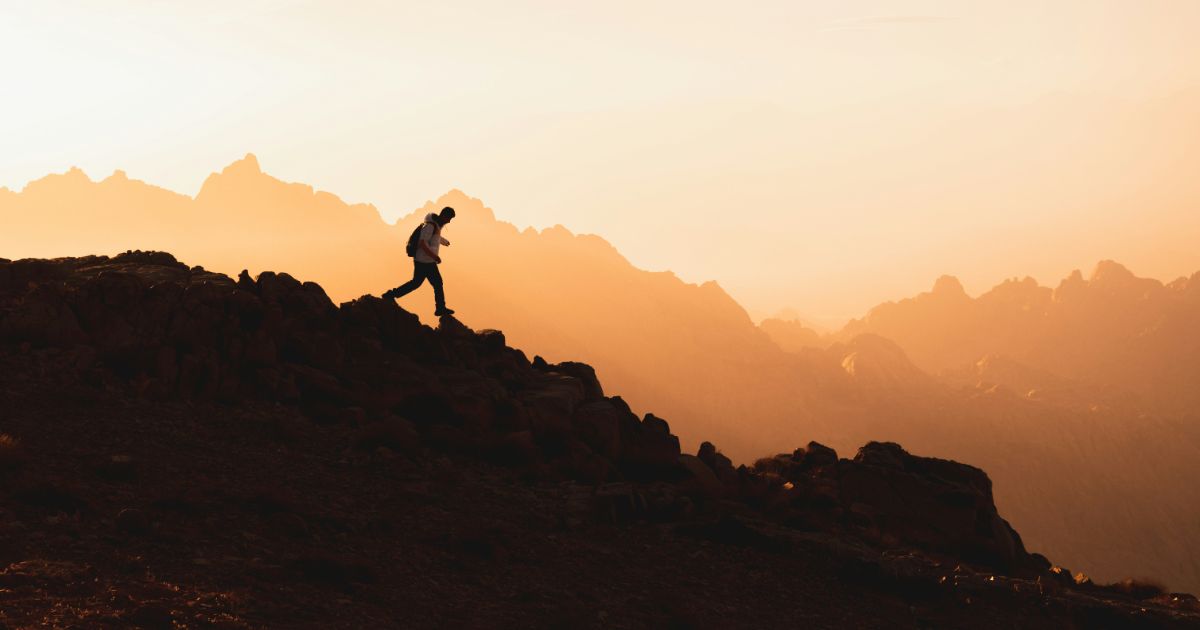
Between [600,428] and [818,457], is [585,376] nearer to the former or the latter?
[600,428]

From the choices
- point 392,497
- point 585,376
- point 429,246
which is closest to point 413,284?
point 429,246

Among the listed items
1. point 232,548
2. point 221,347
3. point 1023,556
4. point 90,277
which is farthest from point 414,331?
point 1023,556

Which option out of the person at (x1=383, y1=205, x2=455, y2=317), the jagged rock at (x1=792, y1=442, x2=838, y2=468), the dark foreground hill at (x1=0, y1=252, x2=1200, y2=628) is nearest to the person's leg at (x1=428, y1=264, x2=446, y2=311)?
the person at (x1=383, y1=205, x2=455, y2=317)

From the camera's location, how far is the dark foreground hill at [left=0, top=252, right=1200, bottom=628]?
13.1 m

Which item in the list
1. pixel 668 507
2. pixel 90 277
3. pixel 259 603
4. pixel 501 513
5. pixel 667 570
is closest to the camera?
pixel 259 603

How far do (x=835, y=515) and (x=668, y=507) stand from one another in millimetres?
4751

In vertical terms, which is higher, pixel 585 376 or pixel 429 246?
pixel 429 246

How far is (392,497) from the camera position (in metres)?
17.1

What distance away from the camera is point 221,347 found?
2106 cm

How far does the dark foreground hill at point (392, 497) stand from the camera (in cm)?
1308

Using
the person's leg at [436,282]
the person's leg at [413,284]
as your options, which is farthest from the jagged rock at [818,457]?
the person's leg at [413,284]

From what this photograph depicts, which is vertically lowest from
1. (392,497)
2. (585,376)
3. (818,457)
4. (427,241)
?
(392,497)

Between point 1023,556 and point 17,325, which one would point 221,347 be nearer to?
point 17,325

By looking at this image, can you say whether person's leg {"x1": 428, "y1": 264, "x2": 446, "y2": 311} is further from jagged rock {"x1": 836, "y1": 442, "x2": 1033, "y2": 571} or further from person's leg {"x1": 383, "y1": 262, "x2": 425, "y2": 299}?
jagged rock {"x1": 836, "y1": 442, "x2": 1033, "y2": 571}
